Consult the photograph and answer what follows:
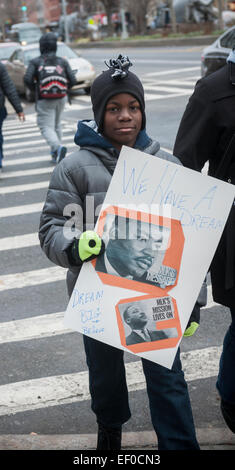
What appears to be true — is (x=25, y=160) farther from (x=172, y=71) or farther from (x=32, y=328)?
(x=172, y=71)

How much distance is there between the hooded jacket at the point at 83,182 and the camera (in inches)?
116

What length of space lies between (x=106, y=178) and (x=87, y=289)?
0.45 metres

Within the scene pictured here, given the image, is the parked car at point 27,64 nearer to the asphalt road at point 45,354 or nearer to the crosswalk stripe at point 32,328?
the asphalt road at point 45,354

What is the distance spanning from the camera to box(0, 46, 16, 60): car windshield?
23.6 metres

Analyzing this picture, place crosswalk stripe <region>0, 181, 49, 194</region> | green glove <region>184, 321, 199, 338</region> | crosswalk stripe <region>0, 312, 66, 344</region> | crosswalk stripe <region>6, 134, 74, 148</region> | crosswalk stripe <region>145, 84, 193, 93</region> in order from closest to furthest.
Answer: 1. green glove <region>184, 321, 199, 338</region>
2. crosswalk stripe <region>0, 312, 66, 344</region>
3. crosswalk stripe <region>0, 181, 49, 194</region>
4. crosswalk stripe <region>6, 134, 74, 148</region>
5. crosswalk stripe <region>145, 84, 193, 93</region>

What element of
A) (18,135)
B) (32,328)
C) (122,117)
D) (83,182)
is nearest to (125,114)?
(122,117)

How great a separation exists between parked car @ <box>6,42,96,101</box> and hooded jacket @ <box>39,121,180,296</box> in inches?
691

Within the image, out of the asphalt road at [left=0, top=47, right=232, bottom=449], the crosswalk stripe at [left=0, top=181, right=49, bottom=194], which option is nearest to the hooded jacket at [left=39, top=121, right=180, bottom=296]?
the asphalt road at [left=0, top=47, right=232, bottom=449]

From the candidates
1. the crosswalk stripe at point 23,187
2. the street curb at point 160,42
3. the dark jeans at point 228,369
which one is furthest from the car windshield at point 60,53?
the dark jeans at point 228,369

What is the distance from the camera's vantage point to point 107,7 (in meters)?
56.0

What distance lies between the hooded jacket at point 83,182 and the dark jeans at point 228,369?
0.96 metres

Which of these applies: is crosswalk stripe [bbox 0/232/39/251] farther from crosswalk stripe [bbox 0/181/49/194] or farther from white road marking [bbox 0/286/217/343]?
crosswalk stripe [bbox 0/181/49/194]

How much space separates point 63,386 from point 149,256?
68.0 inches

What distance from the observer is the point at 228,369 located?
3.57 meters
